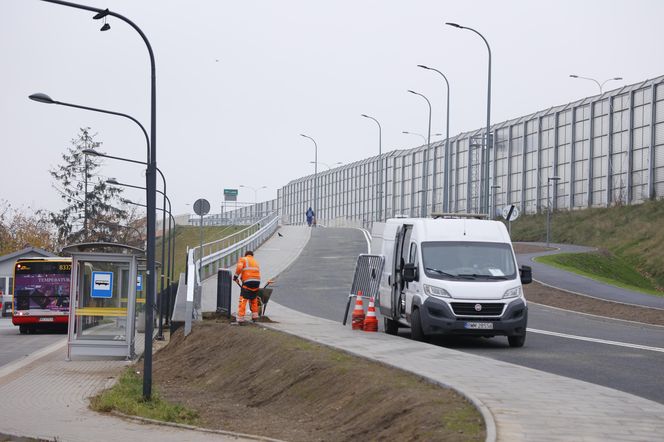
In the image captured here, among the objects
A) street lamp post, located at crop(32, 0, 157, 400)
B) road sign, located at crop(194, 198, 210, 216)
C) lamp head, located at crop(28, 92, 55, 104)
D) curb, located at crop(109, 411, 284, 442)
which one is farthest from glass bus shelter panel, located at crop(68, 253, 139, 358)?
road sign, located at crop(194, 198, 210, 216)

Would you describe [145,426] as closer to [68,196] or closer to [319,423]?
[319,423]

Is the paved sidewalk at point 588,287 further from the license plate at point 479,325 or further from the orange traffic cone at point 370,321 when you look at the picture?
the license plate at point 479,325

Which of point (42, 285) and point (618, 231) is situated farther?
point (618, 231)

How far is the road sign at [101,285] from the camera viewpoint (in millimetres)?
24453

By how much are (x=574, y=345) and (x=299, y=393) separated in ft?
21.5

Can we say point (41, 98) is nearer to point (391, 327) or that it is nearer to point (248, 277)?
point (248, 277)

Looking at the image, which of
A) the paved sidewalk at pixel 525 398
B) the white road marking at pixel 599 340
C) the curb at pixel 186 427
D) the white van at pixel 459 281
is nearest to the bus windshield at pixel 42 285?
the white van at pixel 459 281

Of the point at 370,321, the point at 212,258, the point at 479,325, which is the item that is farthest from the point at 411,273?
the point at 212,258

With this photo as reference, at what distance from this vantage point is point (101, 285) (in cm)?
2452

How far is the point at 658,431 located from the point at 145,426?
257 inches

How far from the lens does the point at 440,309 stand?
19.2 m

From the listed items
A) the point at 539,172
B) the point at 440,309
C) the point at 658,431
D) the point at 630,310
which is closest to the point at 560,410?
the point at 658,431

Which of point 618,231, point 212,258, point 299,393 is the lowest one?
point 299,393

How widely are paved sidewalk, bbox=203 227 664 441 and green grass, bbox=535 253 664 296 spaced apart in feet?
91.2
